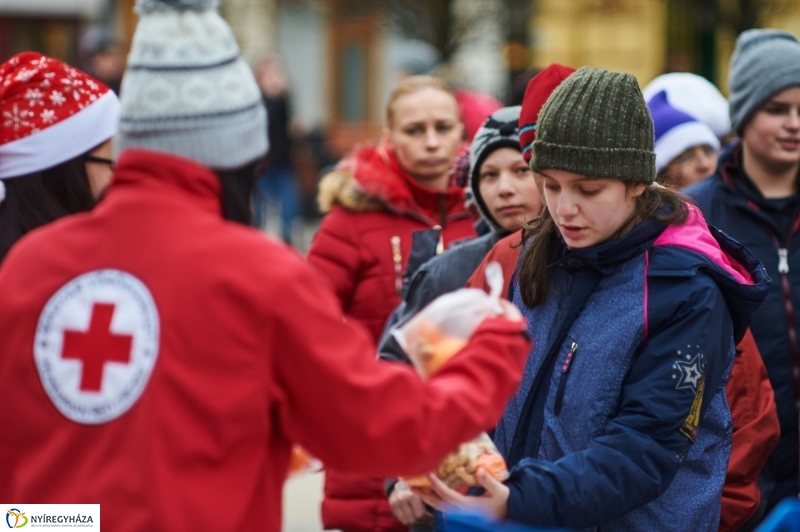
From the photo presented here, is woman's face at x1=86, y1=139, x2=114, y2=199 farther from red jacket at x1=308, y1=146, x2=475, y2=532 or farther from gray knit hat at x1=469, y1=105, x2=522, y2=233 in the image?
red jacket at x1=308, y1=146, x2=475, y2=532

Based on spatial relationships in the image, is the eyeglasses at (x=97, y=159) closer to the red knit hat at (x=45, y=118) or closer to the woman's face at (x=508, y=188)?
the red knit hat at (x=45, y=118)

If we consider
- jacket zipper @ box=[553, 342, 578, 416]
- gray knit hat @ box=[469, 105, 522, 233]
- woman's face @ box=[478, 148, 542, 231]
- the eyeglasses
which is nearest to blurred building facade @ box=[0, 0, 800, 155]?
gray knit hat @ box=[469, 105, 522, 233]

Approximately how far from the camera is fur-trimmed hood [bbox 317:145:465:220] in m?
5.07

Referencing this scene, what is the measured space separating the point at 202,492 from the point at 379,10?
2167 cm

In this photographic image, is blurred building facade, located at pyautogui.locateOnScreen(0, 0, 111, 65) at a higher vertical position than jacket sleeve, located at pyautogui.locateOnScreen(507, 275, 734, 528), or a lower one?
lower

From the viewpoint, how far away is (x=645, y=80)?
22.8 metres

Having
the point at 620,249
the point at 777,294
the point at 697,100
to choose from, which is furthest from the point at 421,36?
the point at 620,249

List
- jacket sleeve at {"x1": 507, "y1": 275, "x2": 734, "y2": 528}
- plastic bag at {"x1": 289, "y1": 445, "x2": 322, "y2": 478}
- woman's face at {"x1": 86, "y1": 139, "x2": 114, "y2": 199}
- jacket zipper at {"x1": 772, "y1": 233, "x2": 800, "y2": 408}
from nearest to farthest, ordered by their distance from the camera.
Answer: plastic bag at {"x1": 289, "y1": 445, "x2": 322, "y2": 478} < jacket sleeve at {"x1": 507, "y1": 275, "x2": 734, "y2": 528} < woman's face at {"x1": 86, "y1": 139, "x2": 114, "y2": 199} < jacket zipper at {"x1": 772, "y1": 233, "x2": 800, "y2": 408}

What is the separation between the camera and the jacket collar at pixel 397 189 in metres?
5.07

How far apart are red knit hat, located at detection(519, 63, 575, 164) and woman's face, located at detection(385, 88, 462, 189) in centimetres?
148

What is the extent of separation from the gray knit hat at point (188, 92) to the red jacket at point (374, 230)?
8.47 feet

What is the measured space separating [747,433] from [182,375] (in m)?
2.06

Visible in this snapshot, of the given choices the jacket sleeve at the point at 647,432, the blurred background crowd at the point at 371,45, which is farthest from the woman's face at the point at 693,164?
the blurred background crowd at the point at 371,45

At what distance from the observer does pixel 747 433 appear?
3.69 m
